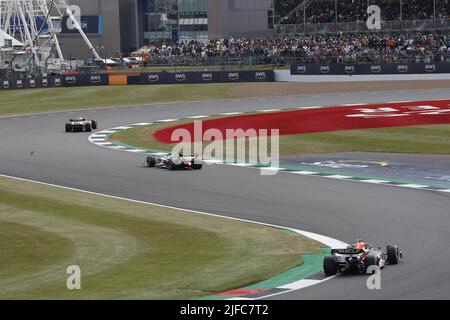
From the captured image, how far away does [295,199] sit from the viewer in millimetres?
25312

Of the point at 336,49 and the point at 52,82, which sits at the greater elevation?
the point at 336,49

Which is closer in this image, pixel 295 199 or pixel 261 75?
pixel 295 199

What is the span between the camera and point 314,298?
1444 centimetres

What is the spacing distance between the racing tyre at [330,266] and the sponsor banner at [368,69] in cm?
5032

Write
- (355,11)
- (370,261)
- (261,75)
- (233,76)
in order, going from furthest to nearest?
(355,11) < (233,76) < (261,75) < (370,261)

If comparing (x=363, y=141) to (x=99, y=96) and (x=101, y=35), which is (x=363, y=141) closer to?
(x=99, y=96)

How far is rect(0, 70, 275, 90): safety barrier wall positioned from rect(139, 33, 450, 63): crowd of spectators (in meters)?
3.41

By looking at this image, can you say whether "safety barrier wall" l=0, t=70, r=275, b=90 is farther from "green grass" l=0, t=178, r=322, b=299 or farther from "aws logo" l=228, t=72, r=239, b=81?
"green grass" l=0, t=178, r=322, b=299

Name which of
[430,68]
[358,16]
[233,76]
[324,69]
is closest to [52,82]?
[233,76]

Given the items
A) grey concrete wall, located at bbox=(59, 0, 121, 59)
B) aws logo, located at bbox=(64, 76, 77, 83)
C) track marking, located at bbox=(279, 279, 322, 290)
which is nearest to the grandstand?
aws logo, located at bbox=(64, 76, 77, 83)

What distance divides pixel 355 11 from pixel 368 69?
515 inches

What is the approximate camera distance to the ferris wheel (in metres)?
93.9
